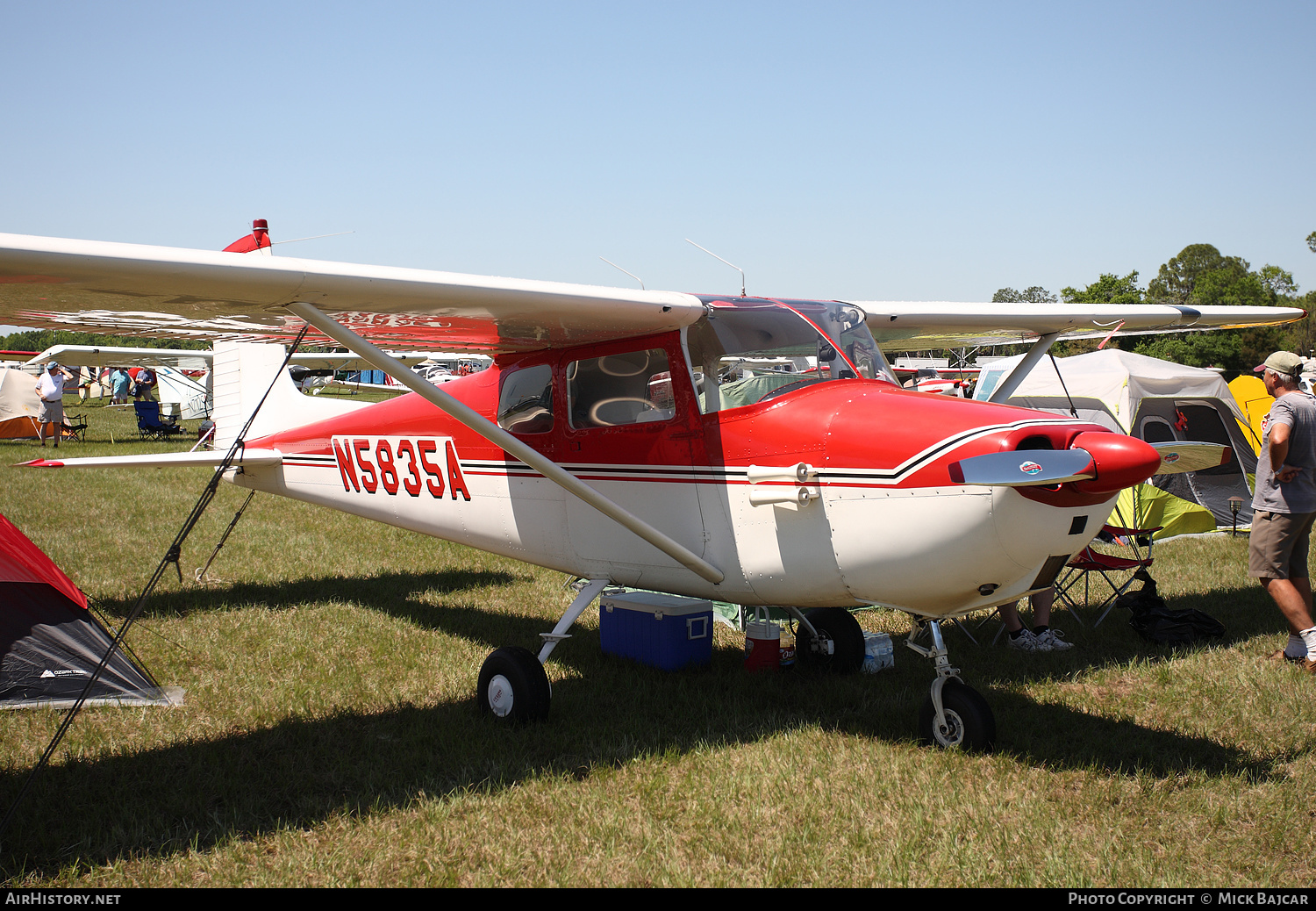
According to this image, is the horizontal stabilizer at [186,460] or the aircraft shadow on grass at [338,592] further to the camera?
the aircraft shadow on grass at [338,592]

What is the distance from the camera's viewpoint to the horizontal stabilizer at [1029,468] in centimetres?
350

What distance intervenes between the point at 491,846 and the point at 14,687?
3178 mm

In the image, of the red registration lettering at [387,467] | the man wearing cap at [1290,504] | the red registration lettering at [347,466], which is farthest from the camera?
the red registration lettering at [347,466]

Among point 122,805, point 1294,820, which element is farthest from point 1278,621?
point 122,805

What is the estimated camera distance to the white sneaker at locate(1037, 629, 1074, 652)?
Result: 21.0 ft

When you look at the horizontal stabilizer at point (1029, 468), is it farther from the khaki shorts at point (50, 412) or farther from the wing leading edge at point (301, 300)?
the khaki shorts at point (50, 412)

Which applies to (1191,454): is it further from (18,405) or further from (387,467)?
(18,405)

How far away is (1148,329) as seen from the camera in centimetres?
764

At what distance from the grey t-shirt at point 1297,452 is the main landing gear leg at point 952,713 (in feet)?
9.82

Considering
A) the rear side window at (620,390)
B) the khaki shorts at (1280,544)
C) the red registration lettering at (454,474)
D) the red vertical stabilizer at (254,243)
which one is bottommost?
the khaki shorts at (1280,544)

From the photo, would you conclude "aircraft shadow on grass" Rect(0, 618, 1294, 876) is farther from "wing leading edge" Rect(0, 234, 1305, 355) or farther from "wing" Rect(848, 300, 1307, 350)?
"wing" Rect(848, 300, 1307, 350)

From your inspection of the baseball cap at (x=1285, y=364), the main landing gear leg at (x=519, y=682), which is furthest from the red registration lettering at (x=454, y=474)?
the baseball cap at (x=1285, y=364)

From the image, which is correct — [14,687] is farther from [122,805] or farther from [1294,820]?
[1294,820]

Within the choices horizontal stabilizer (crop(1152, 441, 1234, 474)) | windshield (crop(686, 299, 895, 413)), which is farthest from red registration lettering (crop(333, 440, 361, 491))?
horizontal stabilizer (crop(1152, 441, 1234, 474))
